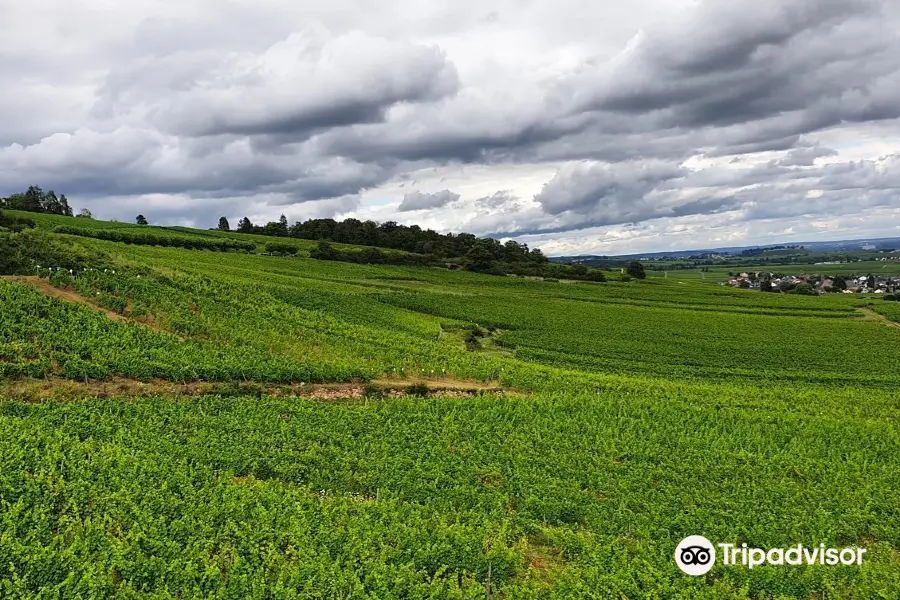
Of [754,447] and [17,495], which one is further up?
[17,495]

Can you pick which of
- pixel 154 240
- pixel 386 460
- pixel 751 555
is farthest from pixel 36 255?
pixel 154 240

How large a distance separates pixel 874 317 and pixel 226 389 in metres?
90.6

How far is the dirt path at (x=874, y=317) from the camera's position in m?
71.3

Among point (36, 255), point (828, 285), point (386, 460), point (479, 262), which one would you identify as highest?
point (479, 262)

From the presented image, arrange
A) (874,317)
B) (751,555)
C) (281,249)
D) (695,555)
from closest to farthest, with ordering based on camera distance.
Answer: (695,555) < (751,555) < (874,317) < (281,249)

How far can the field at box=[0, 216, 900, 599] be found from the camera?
40.7 ft

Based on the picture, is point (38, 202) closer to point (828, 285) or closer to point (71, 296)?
point (71, 296)

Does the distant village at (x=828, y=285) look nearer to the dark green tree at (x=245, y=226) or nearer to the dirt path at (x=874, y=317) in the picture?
the dirt path at (x=874, y=317)

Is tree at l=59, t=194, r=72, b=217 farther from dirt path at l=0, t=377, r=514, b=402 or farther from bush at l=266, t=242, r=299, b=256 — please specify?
dirt path at l=0, t=377, r=514, b=402

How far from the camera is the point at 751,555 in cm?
1430

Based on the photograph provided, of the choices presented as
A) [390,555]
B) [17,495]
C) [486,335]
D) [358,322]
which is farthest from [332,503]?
[486,335]

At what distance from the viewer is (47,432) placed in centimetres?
1808

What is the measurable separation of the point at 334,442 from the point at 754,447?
19.0 metres

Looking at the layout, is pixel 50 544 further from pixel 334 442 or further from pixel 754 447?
pixel 754 447
